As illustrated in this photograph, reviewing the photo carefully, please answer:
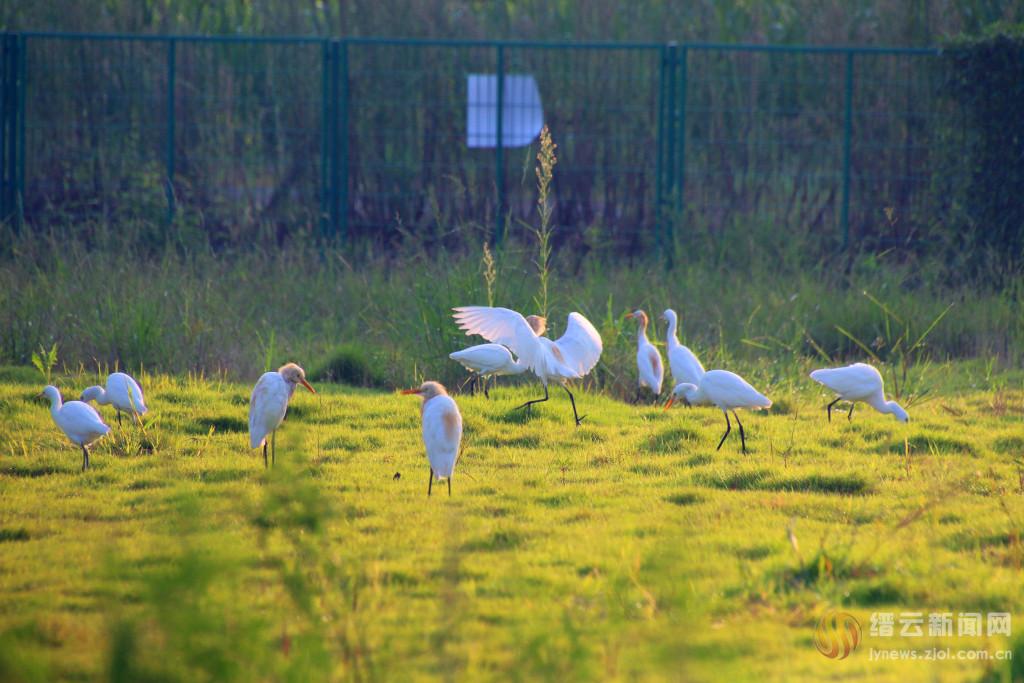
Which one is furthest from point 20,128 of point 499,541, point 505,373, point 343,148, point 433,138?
point 499,541

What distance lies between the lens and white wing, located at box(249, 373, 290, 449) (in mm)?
5969

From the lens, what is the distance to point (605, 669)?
3688mm

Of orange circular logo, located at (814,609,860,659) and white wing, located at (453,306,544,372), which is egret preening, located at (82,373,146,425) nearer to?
white wing, located at (453,306,544,372)

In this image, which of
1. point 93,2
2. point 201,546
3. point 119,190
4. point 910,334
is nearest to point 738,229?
point 910,334

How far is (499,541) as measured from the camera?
507cm

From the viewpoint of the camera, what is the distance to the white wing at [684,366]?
7.43m

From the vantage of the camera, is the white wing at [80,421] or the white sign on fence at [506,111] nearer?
the white wing at [80,421]

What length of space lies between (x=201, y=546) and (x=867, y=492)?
10.1ft

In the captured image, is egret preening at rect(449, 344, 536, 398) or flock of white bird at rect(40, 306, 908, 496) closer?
flock of white bird at rect(40, 306, 908, 496)

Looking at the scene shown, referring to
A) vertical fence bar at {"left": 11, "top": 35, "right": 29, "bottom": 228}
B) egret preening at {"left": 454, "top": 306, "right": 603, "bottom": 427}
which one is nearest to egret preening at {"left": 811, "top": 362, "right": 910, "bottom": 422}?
egret preening at {"left": 454, "top": 306, "right": 603, "bottom": 427}

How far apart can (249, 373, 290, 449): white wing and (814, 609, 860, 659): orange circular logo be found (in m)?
2.86

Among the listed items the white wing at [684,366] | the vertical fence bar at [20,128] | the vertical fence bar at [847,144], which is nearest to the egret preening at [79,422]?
the white wing at [684,366]

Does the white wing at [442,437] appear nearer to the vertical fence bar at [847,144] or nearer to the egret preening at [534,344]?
the egret preening at [534,344]

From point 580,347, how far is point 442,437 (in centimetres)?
201
